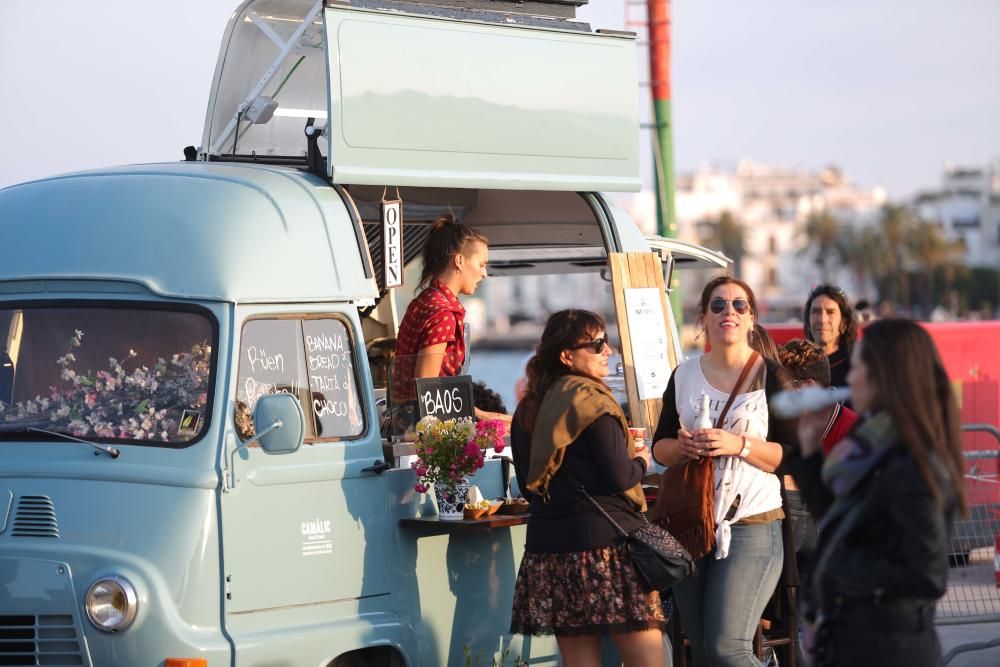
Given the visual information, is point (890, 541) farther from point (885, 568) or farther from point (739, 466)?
point (739, 466)

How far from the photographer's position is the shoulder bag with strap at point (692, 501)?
21.1ft

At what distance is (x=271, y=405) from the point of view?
6.06 meters

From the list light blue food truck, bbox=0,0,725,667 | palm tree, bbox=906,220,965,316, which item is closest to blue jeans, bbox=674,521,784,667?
light blue food truck, bbox=0,0,725,667

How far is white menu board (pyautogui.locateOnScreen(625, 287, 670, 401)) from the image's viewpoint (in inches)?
336

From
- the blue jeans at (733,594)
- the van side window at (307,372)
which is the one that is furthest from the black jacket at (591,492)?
the van side window at (307,372)

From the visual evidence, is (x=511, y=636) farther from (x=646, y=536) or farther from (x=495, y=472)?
(x=646, y=536)

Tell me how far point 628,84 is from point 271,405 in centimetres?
342

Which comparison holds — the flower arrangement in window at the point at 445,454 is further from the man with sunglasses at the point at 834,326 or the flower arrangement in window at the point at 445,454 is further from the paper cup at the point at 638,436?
the man with sunglasses at the point at 834,326

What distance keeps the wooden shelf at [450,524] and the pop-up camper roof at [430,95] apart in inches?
64.3

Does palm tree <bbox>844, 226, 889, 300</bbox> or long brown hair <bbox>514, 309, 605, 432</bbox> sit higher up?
palm tree <bbox>844, 226, 889, 300</bbox>

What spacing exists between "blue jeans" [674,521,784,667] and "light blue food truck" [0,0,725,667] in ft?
3.26

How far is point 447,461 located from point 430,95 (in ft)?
6.37

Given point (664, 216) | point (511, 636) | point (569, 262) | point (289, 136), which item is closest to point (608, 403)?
point (511, 636)

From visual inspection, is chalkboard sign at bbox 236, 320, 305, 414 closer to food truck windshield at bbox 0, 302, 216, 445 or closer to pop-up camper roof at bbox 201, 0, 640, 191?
food truck windshield at bbox 0, 302, 216, 445
